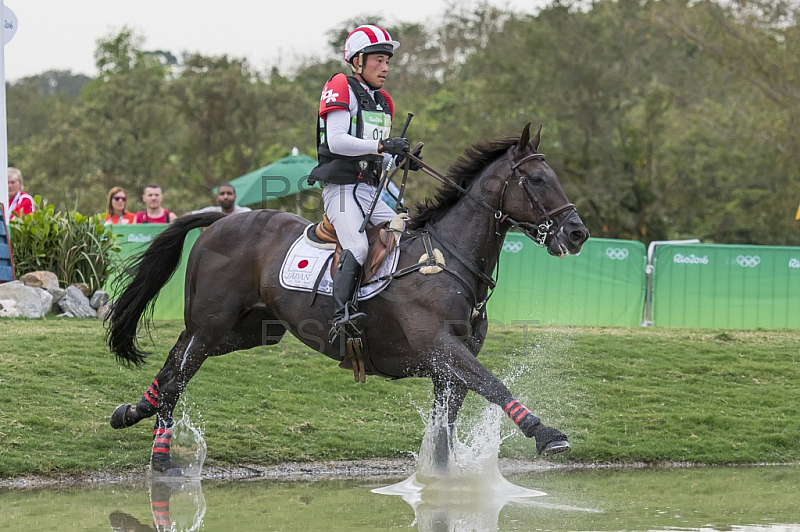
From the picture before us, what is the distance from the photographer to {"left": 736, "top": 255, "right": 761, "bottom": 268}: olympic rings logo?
1465cm

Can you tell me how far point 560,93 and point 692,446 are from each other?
78.0 feet

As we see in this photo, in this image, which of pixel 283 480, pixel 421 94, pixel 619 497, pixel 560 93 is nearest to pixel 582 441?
pixel 619 497

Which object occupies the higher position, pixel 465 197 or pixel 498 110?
pixel 498 110

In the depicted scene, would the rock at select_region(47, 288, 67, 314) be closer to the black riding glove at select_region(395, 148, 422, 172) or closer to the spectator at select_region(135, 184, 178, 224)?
the spectator at select_region(135, 184, 178, 224)

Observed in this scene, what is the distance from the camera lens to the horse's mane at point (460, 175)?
23.7 ft

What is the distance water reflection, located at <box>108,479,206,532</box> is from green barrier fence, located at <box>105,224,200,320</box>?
601 cm

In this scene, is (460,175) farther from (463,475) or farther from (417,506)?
(417,506)

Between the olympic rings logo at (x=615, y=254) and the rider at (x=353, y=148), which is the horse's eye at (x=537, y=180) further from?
the olympic rings logo at (x=615, y=254)

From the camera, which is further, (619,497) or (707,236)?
(707,236)

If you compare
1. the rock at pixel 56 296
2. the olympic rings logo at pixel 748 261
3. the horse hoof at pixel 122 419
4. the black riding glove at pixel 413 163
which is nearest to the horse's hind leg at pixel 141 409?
the horse hoof at pixel 122 419

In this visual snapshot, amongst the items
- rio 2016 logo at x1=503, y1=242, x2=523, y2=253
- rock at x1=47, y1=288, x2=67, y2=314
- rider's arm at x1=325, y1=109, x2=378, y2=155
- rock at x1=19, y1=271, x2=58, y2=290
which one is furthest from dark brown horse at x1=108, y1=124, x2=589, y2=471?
rio 2016 logo at x1=503, y1=242, x2=523, y2=253

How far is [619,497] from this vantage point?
7230mm

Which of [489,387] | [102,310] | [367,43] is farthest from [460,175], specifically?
[102,310]

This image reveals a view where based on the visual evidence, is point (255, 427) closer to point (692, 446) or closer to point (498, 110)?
point (692, 446)
